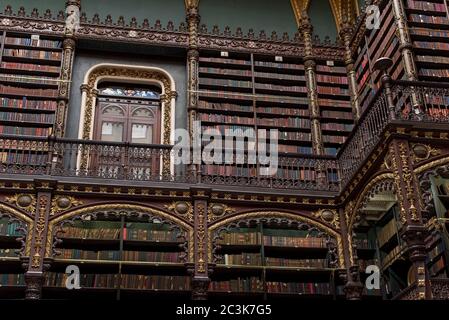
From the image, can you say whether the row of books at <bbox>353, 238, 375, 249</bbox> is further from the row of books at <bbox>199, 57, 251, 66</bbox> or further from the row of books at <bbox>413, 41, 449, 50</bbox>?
the row of books at <bbox>199, 57, 251, 66</bbox>

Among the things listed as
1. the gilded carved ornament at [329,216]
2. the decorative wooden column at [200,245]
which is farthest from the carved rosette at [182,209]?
the gilded carved ornament at [329,216]

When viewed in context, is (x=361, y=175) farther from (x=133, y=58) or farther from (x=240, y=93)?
(x=133, y=58)

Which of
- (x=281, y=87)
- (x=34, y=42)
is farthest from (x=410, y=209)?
(x=34, y=42)

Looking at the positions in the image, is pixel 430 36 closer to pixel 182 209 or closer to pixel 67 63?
pixel 182 209

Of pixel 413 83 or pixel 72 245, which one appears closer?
pixel 413 83

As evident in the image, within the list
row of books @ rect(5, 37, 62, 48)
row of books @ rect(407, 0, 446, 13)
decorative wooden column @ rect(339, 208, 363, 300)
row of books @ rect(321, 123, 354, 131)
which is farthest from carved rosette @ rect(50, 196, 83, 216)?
row of books @ rect(407, 0, 446, 13)

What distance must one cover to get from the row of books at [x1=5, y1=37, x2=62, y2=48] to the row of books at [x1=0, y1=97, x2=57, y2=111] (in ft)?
2.76

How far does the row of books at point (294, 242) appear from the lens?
7.75 m

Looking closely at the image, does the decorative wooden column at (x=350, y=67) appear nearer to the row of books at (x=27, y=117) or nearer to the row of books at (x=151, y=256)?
the row of books at (x=151, y=256)

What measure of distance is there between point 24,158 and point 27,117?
0.76 m

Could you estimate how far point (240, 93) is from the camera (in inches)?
353

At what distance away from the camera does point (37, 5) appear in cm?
925
